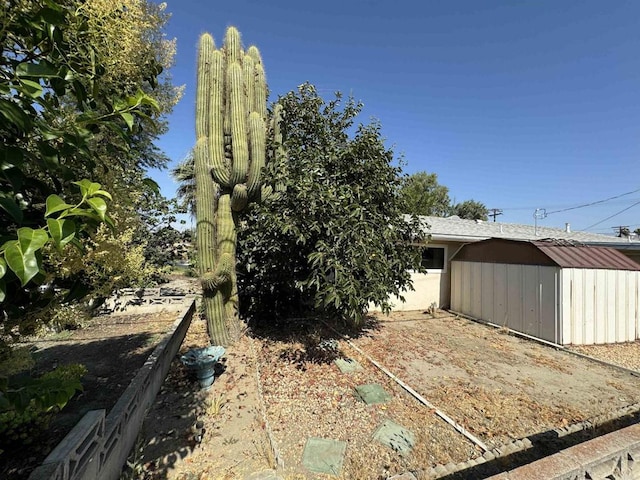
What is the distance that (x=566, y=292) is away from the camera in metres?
6.44

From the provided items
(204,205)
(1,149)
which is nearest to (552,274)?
(204,205)

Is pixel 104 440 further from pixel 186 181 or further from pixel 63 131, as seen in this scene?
pixel 186 181

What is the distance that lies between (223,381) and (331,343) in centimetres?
230

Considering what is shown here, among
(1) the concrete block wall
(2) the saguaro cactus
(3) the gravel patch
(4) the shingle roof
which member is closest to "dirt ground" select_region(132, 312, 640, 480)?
(3) the gravel patch

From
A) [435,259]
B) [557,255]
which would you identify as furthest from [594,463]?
[435,259]

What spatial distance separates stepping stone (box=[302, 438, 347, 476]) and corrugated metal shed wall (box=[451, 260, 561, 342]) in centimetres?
622

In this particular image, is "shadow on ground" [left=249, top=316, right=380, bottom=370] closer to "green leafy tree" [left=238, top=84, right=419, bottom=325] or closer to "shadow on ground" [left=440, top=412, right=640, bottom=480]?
"green leafy tree" [left=238, top=84, right=419, bottom=325]

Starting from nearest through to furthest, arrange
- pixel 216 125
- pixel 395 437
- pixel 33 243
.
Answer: pixel 33 243
pixel 395 437
pixel 216 125

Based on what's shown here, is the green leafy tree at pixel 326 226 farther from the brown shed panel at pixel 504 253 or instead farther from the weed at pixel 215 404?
the brown shed panel at pixel 504 253

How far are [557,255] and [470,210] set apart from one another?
103ft

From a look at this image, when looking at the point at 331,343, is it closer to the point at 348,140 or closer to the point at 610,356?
the point at 348,140

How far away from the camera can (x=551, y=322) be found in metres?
6.67

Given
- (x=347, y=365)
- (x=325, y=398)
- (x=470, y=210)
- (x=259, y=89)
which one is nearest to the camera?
(x=325, y=398)

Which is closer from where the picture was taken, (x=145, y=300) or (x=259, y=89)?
(x=259, y=89)
